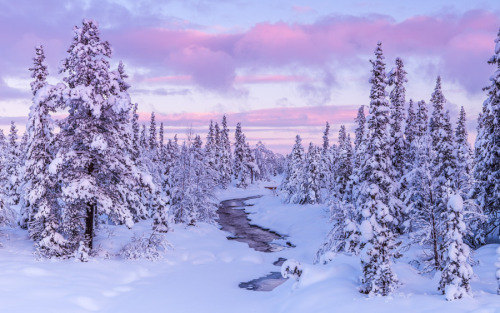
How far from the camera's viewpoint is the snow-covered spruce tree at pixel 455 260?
11002 mm

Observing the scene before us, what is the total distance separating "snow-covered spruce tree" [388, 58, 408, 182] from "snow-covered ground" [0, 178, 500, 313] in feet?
35.2

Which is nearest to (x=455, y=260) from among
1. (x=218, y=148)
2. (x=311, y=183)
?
(x=311, y=183)

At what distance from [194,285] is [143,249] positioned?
558 centimetres

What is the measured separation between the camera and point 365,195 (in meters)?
24.5

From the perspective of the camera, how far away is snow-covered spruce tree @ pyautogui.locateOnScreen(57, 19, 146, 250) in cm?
2058

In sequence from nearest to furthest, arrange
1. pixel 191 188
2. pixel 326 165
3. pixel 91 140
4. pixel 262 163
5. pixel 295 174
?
pixel 91 140 < pixel 191 188 < pixel 295 174 < pixel 326 165 < pixel 262 163

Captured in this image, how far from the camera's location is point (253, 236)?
128ft

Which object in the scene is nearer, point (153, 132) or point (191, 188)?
point (191, 188)

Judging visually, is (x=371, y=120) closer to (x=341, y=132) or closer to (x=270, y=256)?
(x=270, y=256)

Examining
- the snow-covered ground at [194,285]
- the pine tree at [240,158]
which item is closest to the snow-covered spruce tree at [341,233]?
the snow-covered ground at [194,285]

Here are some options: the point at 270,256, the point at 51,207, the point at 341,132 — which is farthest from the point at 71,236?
the point at 341,132

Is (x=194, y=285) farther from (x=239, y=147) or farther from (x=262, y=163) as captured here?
(x=262, y=163)

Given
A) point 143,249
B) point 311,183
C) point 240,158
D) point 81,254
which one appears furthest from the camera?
point 240,158


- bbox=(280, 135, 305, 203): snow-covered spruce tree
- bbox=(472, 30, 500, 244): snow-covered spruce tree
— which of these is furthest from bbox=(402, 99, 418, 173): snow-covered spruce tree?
bbox=(280, 135, 305, 203): snow-covered spruce tree
